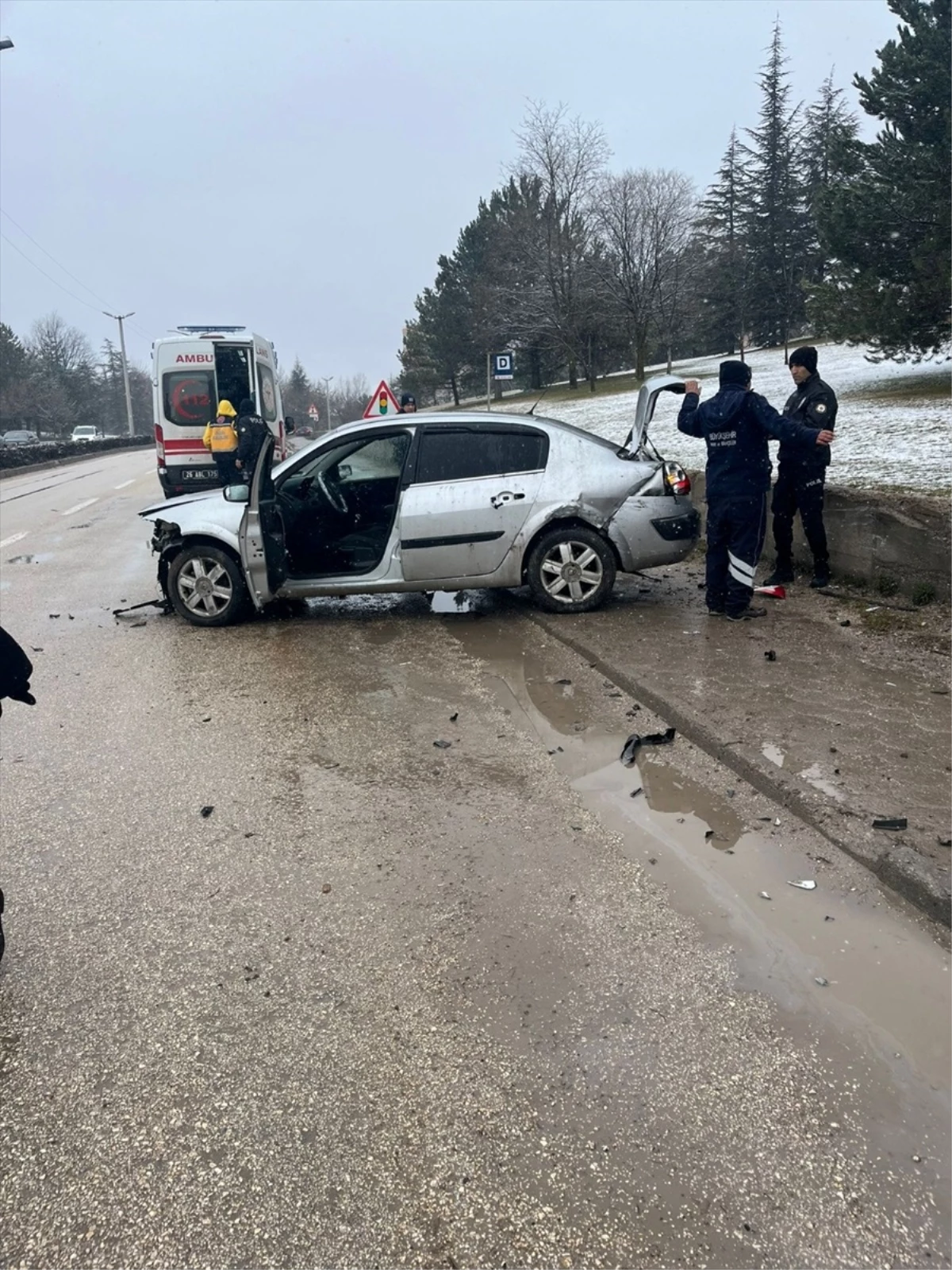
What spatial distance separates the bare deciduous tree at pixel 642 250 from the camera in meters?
39.8

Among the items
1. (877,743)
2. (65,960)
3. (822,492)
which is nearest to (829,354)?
(822,492)

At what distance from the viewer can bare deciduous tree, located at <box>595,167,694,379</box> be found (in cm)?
3981

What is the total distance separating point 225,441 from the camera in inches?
597

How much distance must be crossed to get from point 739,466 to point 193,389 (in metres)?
11.9

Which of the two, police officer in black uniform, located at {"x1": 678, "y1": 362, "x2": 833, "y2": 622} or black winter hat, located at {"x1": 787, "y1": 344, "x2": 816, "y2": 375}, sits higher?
black winter hat, located at {"x1": 787, "y1": 344, "x2": 816, "y2": 375}

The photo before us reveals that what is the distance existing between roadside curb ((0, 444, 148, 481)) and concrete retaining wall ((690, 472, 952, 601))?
96.4 ft

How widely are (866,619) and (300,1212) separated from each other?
598 centimetres

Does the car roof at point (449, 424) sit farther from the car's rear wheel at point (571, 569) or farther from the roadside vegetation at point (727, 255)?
the roadside vegetation at point (727, 255)

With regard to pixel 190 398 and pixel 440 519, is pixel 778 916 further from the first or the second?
pixel 190 398

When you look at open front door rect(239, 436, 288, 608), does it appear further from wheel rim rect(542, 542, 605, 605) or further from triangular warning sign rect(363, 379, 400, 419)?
triangular warning sign rect(363, 379, 400, 419)

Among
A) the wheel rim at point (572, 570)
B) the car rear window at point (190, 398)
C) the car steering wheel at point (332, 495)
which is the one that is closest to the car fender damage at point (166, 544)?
the car steering wheel at point (332, 495)

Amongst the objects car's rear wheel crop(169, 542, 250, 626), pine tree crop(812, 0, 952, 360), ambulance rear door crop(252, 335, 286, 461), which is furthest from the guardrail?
car's rear wheel crop(169, 542, 250, 626)

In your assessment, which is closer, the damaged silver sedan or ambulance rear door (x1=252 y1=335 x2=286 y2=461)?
the damaged silver sedan

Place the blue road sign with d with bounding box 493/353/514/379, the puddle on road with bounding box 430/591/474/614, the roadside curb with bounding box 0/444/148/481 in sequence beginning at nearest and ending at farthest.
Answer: the puddle on road with bounding box 430/591/474/614 < the blue road sign with d with bounding box 493/353/514/379 < the roadside curb with bounding box 0/444/148/481
